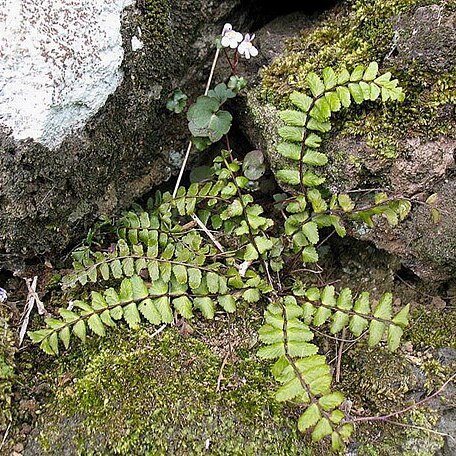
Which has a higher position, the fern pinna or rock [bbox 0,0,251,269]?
rock [bbox 0,0,251,269]

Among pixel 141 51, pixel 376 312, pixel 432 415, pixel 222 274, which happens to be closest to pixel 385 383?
pixel 432 415

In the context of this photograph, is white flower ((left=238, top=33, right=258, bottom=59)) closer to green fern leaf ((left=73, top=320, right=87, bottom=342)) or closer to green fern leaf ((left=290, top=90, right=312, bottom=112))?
green fern leaf ((left=290, top=90, right=312, bottom=112))

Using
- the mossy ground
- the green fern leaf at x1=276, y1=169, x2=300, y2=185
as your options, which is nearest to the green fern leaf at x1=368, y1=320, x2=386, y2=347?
the mossy ground

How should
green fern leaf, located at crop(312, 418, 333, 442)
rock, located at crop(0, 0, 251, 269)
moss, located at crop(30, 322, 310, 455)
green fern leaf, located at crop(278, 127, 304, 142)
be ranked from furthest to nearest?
1. green fern leaf, located at crop(278, 127, 304, 142)
2. rock, located at crop(0, 0, 251, 269)
3. moss, located at crop(30, 322, 310, 455)
4. green fern leaf, located at crop(312, 418, 333, 442)

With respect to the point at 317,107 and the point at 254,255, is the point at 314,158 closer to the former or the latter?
the point at 317,107

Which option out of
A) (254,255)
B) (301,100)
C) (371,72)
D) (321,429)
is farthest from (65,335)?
(371,72)
